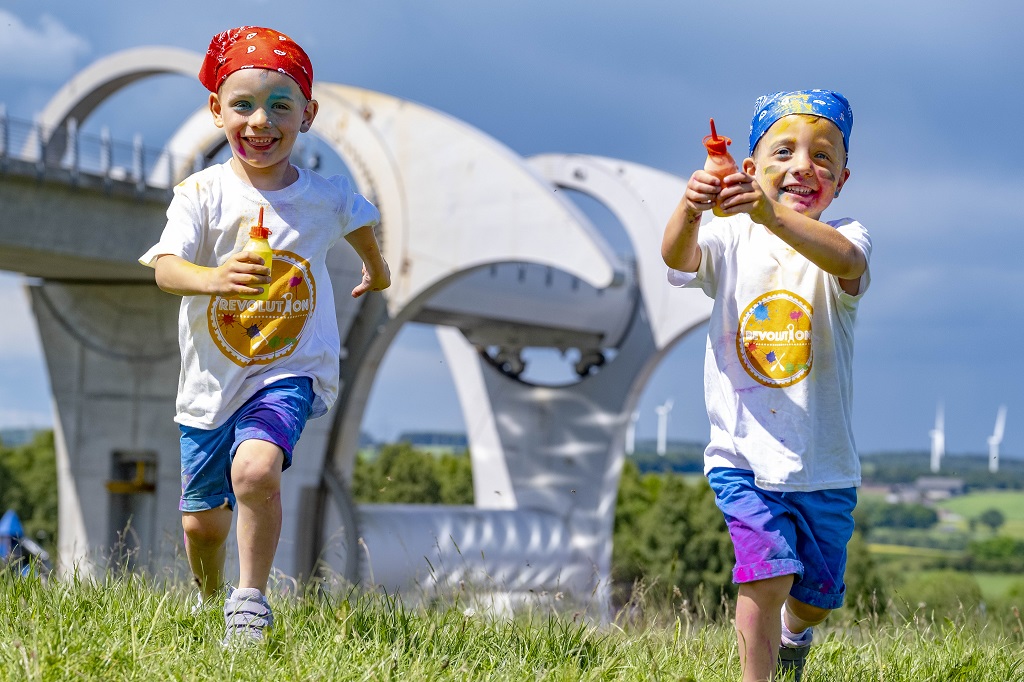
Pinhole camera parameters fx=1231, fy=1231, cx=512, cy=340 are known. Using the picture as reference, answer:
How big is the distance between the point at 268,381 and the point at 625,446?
74.3 feet

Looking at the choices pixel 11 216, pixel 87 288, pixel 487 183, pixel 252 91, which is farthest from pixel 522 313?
pixel 252 91

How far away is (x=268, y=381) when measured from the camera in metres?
3.53

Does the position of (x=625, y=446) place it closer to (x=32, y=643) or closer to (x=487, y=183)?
(x=487, y=183)

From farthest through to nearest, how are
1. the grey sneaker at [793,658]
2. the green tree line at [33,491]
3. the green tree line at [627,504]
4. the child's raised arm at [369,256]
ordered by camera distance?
the green tree line at [33,491] → the green tree line at [627,504] → the child's raised arm at [369,256] → the grey sneaker at [793,658]

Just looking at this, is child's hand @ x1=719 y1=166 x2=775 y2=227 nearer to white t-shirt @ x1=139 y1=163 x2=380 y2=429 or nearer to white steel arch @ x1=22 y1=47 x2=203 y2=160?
white t-shirt @ x1=139 y1=163 x2=380 y2=429

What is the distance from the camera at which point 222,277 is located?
3.22 m

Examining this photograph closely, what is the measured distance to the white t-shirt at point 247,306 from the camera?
3.54 m

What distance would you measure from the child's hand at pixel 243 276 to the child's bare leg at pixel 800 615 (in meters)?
1.68

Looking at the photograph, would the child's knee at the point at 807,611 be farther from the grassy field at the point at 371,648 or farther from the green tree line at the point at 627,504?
the green tree line at the point at 627,504

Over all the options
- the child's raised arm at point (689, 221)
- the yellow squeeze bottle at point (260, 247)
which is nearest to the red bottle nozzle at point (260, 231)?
the yellow squeeze bottle at point (260, 247)

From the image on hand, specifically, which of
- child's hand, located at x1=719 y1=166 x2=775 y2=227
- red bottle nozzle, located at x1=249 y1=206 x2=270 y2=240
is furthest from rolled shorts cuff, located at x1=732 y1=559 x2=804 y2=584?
red bottle nozzle, located at x1=249 y1=206 x2=270 y2=240

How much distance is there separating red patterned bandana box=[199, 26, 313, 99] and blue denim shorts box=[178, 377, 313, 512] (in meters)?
0.92

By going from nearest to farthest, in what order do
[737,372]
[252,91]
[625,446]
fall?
1. [737,372]
2. [252,91]
3. [625,446]

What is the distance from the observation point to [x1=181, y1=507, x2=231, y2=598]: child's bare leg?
370cm
